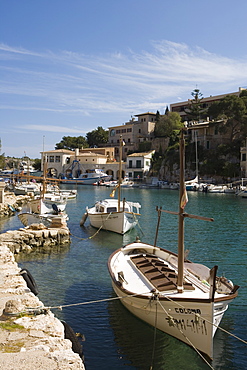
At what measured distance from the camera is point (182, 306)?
898 centimetres

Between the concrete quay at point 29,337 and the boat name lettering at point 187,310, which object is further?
the boat name lettering at point 187,310

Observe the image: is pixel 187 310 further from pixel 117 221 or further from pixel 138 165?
pixel 138 165

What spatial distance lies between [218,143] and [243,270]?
234ft

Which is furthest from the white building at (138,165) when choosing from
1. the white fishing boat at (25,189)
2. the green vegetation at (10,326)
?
the green vegetation at (10,326)

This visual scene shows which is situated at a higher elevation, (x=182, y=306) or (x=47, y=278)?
(x=182, y=306)

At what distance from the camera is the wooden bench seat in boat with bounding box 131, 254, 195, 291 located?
34.0 feet

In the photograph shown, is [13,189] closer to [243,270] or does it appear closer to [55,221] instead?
[55,221]

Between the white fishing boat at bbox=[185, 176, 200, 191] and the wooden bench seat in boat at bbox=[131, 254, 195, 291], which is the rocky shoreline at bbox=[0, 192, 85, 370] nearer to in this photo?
the wooden bench seat in boat at bbox=[131, 254, 195, 291]

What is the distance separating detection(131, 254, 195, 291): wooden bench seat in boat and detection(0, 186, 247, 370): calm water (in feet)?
4.29

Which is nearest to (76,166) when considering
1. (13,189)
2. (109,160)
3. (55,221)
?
(109,160)

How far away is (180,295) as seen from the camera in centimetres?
948

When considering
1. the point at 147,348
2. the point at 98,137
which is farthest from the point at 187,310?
the point at 98,137

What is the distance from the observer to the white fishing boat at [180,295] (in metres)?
8.70

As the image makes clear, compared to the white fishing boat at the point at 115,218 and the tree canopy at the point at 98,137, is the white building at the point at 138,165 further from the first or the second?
the white fishing boat at the point at 115,218
